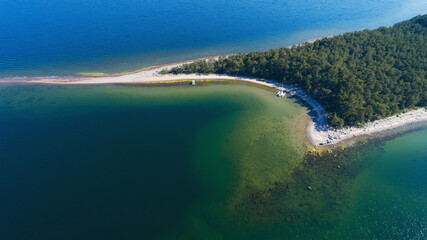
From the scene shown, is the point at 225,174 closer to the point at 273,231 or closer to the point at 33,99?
the point at 273,231

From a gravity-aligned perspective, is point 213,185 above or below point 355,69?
below

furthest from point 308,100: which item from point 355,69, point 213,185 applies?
point 213,185

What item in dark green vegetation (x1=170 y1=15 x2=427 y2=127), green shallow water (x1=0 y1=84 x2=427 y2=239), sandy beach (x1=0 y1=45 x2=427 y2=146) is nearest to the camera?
green shallow water (x1=0 y1=84 x2=427 y2=239)

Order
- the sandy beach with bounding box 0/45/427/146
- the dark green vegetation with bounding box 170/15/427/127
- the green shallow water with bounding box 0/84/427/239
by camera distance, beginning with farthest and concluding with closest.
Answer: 1. the dark green vegetation with bounding box 170/15/427/127
2. the sandy beach with bounding box 0/45/427/146
3. the green shallow water with bounding box 0/84/427/239

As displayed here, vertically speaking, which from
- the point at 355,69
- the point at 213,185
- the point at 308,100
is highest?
the point at 355,69

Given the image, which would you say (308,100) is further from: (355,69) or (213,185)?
(213,185)

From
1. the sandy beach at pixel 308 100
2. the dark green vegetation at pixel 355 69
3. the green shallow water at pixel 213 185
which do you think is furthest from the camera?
the dark green vegetation at pixel 355 69
